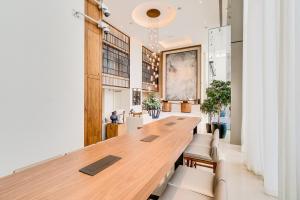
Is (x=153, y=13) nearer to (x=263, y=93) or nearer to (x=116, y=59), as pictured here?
(x=116, y=59)

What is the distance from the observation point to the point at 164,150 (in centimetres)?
144

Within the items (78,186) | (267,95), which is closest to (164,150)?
(78,186)

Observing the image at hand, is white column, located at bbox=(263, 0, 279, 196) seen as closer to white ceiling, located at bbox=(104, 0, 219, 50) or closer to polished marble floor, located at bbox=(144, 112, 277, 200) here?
polished marble floor, located at bbox=(144, 112, 277, 200)

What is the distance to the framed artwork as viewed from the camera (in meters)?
10.5

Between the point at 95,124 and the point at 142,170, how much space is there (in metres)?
2.61

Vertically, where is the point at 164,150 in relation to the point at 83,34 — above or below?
below

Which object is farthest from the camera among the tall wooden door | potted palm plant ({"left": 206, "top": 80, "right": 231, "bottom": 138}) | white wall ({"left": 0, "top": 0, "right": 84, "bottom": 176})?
potted palm plant ({"left": 206, "top": 80, "right": 231, "bottom": 138})

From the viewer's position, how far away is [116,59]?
7039mm

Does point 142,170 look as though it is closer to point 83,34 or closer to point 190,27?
point 83,34

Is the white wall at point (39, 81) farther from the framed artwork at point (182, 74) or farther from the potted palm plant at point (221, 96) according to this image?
the framed artwork at point (182, 74)

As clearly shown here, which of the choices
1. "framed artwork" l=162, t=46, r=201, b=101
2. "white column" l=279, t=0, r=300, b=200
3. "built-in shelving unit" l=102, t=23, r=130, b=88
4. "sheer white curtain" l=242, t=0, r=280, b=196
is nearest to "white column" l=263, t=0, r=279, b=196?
"sheer white curtain" l=242, t=0, r=280, b=196

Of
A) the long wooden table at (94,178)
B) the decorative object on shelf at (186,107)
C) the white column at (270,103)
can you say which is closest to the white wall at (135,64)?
the decorative object on shelf at (186,107)

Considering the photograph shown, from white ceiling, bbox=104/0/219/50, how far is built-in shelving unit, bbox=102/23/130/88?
1.37 ft

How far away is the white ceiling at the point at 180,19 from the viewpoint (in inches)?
208
